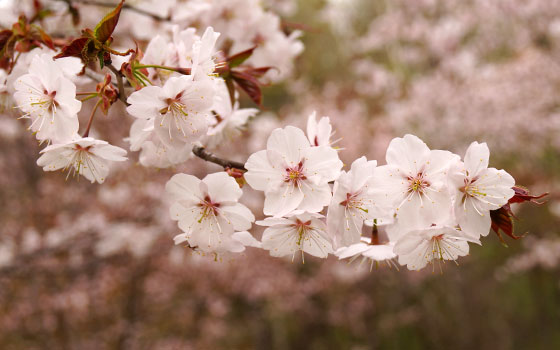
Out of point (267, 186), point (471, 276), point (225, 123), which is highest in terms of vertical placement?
point (471, 276)

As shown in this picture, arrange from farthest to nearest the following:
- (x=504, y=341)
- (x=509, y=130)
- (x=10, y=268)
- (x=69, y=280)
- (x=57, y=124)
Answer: (x=509, y=130) < (x=504, y=341) < (x=69, y=280) < (x=10, y=268) < (x=57, y=124)

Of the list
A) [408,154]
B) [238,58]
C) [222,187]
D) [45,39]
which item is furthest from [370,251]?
[45,39]

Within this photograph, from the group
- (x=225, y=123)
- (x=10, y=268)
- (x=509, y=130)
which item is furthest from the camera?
(x=509, y=130)

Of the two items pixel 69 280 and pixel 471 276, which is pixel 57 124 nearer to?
pixel 69 280

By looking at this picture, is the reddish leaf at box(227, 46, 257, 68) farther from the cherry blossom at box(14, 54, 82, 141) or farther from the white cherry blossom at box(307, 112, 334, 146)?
the cherry blossom at box(14, 54, 82, 141)

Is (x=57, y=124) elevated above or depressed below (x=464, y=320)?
below

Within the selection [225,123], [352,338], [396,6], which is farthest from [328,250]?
[396,6]

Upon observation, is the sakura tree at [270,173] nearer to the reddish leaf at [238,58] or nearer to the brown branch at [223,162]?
the brown branch at [223,162]
